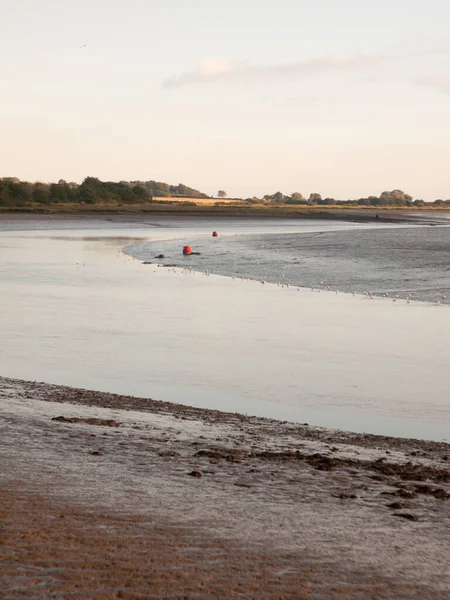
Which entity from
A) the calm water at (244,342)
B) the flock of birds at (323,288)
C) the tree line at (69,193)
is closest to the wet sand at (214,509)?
the calm water at (244,342)

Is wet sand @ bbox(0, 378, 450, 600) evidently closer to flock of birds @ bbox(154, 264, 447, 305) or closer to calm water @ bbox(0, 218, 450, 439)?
calm water @ bbox(0, 218, 450, 439)

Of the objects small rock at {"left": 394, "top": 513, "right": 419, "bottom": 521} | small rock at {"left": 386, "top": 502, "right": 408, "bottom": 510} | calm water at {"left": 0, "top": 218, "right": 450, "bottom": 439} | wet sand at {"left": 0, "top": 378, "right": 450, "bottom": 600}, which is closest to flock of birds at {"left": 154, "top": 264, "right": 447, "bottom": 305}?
calm water at {"left": 0, "top": 218, "right": 450, "bottom": 439}

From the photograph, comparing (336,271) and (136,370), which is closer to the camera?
(136,370)

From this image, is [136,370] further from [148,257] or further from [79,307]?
[148,257]

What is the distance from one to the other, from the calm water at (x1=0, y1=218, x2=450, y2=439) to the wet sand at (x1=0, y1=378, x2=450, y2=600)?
1.68 metres

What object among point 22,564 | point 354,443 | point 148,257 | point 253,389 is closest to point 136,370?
point 253,389

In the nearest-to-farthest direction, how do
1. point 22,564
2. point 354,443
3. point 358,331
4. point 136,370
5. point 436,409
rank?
1. point 22,564
2. point 354,443
3. point 436,409
4. point 136,370
5. point 358,331

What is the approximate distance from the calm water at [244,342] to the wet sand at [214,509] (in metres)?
1.68

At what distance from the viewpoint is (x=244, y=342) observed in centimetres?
1619

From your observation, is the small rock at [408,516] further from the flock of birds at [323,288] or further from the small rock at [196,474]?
the flock of birds at [323,288]

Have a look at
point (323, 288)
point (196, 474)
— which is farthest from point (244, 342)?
point (323, 288)

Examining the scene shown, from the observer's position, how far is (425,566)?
18.5ft

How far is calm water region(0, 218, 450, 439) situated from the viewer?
11500mm

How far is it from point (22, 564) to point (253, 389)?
23.2 feet
